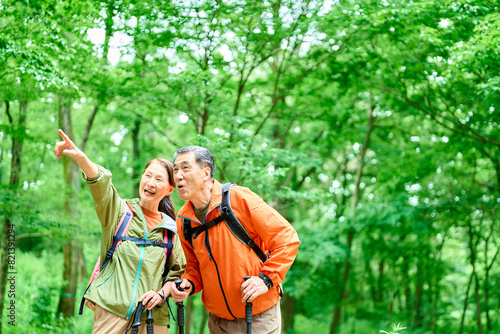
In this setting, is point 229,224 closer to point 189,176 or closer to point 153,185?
point 189,176

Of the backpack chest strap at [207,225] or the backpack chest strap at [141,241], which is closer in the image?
the backpack chest strap at [207,225]

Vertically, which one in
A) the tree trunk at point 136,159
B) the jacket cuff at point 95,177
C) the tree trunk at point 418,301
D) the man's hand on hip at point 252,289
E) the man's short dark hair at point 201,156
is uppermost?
the tree trunk at point 136,159

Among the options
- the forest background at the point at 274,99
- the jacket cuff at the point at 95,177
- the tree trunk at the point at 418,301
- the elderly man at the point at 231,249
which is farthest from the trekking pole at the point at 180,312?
the tree trunk at the point at 418,301

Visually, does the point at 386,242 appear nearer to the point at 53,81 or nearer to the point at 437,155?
the point at 437,155

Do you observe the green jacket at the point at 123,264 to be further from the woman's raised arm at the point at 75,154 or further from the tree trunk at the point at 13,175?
the tree trunk at the point at 13,175

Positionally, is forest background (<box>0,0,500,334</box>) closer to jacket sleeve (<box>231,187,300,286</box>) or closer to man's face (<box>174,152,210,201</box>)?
man's face (<box>174,152,210,201</box>)

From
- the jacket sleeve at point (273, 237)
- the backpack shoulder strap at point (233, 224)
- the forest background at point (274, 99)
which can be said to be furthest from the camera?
the forest background at point (274, 99)

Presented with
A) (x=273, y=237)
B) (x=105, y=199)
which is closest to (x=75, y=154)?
(x=105, y=199)

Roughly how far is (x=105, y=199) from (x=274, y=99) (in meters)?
6.56

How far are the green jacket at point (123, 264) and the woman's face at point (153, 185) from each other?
96mm

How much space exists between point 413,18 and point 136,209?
227 inches

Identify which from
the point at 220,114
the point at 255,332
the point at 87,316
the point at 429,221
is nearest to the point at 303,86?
the point at 220,114

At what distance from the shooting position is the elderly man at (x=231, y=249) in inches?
102

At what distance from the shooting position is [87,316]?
30.6 ft
